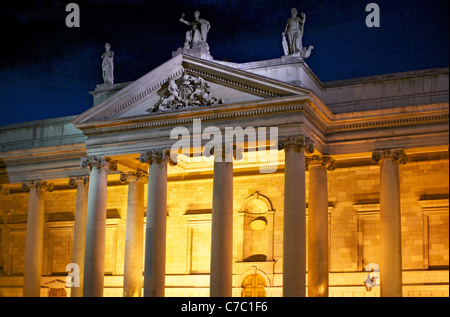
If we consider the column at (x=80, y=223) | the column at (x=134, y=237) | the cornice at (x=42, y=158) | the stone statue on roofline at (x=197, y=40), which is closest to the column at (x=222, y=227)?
the stone statue on roofline at (x=197, y=40)

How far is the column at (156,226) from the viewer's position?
127 feet

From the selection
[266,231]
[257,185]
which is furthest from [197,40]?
[266,231]

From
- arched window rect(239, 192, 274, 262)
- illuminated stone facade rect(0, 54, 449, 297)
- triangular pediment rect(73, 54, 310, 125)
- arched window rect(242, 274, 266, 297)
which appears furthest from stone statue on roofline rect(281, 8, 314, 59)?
arched window rect(242, 274, 266, 297)

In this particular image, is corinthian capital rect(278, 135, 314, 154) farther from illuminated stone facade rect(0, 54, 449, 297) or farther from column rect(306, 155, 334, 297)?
column rect(306, 155, 334, 297)

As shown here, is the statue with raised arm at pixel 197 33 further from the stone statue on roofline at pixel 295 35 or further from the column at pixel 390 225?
the column at pixel 390 225

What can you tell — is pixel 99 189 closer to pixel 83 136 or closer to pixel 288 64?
pixel 83 136

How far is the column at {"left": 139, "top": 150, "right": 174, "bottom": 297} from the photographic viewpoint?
127 ft

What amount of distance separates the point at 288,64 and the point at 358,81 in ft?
13.8

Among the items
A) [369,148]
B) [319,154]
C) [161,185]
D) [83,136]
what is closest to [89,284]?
[161,185]

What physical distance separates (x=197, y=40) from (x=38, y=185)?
15070 millimetres

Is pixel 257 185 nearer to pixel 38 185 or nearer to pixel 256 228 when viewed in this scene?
pixel 256 228

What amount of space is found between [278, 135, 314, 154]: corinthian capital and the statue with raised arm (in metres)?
7.95

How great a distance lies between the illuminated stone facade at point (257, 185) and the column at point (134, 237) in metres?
0.07
